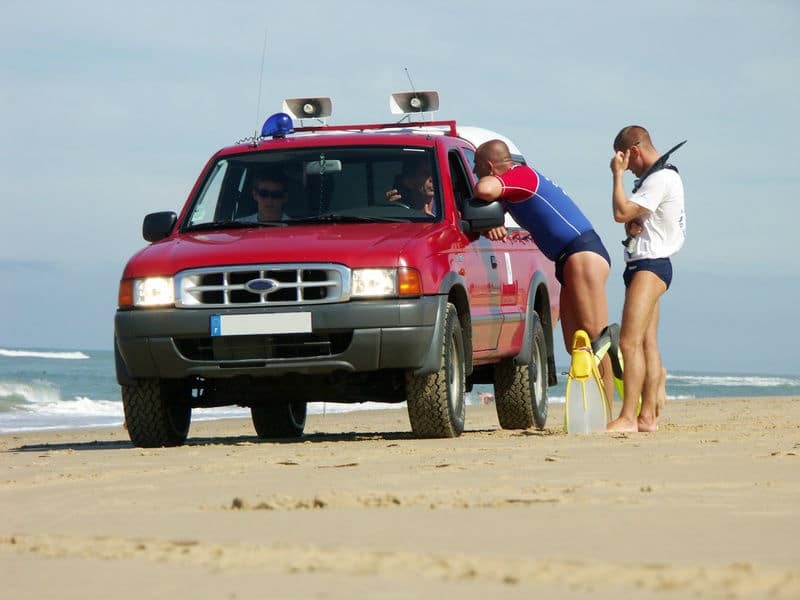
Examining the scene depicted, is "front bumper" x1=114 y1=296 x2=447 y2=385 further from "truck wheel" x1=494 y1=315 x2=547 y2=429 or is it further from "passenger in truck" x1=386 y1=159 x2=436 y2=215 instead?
"truck wheel" x1=494 y1=315 x2=547 y2=429

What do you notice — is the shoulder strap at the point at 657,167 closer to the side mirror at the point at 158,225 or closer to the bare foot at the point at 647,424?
the bare foot at the point at 647,424

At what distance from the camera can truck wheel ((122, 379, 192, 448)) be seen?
897 cm

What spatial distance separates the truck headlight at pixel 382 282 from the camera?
8.41 meters

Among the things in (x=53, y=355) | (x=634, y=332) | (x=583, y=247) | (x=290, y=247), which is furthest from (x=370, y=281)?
(x=53, y=355)

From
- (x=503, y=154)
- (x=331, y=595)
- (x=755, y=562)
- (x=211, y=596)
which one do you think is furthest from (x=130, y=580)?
(x=503, y=154)

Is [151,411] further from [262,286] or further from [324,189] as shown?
[324,189]

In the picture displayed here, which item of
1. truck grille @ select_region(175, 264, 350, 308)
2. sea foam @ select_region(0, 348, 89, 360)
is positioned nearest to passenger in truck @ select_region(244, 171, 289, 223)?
truck grille @ select_region(175, 264, 350, 308)

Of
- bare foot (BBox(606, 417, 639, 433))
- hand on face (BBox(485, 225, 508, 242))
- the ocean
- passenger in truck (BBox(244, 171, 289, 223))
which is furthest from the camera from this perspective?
the ocean

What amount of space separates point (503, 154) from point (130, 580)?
6043 millimetres

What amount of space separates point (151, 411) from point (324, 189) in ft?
5.81

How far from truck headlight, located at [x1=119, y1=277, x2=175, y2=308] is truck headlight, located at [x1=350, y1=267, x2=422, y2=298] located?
3.52 feet

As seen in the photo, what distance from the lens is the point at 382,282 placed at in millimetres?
8422

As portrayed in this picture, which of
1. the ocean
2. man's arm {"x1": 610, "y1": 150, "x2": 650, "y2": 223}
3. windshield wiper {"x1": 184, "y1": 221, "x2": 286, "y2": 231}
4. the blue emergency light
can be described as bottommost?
the ocean

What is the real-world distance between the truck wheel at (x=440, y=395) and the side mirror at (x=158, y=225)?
1.87 m
